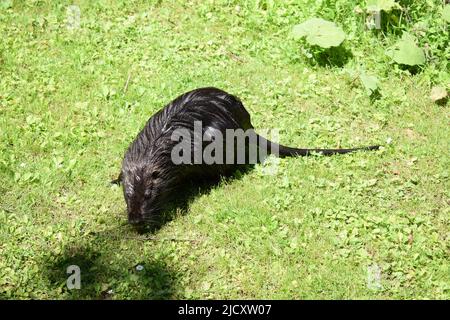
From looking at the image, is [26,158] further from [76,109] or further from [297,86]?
[297,86]

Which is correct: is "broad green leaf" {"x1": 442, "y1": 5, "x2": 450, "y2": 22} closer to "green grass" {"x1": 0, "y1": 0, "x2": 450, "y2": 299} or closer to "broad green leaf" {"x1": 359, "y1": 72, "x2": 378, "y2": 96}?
"green grass" {"x1": 0, "y1": 0, "x2": 450, "y2": 299}

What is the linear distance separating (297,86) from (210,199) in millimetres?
1712

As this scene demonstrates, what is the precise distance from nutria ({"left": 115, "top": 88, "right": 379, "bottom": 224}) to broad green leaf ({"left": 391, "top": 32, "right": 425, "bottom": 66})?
6.17ft

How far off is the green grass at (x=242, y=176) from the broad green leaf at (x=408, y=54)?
14 centimetres

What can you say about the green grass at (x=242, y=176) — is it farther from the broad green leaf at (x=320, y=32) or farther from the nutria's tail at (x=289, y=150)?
the broad green leaf at (x=320, y=32)

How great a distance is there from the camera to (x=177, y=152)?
438 cm

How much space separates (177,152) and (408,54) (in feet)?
8.66

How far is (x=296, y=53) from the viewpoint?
19.7 ft

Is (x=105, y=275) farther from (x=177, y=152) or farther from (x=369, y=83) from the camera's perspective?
(x=369, y=83)

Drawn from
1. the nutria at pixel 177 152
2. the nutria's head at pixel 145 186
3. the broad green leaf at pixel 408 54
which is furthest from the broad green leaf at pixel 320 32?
the nutria's head at pixel 145 186

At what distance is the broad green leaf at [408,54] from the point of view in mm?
5684

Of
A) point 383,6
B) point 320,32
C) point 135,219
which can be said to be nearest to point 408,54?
point 383,6

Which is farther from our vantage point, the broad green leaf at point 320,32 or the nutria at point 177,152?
the broad green leaf at point 320,32

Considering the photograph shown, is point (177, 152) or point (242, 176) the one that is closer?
point (177, 152)
